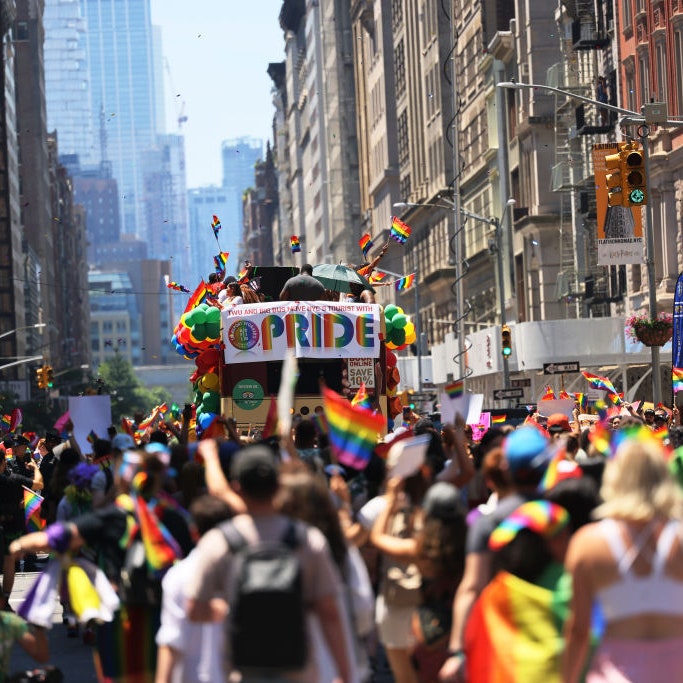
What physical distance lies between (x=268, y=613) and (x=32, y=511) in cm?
1094

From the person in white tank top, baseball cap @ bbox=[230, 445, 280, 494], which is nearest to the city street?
baseball cap @ bbox=[230, 445, 280, 494]

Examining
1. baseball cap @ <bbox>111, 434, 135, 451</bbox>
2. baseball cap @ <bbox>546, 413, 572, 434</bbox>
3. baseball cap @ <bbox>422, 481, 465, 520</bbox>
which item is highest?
baseball cap @ <bbox>111, 434, 135, 451</bbox>

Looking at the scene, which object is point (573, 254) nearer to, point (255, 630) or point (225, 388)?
point (225, 388)

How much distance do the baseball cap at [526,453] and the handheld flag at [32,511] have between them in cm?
1008

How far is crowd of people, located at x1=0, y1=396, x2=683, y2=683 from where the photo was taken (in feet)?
21.5

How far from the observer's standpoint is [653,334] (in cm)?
3048

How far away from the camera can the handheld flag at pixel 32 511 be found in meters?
16.9

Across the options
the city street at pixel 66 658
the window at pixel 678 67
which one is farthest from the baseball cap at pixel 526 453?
the window at pixel 678 67

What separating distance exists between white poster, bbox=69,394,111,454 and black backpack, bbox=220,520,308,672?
1160cm

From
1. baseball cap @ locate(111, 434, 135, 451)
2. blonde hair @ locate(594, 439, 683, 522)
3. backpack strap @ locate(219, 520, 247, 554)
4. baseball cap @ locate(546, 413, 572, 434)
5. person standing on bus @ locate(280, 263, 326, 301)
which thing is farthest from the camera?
person standing on bus @ locate(280, 263, 326, 301)

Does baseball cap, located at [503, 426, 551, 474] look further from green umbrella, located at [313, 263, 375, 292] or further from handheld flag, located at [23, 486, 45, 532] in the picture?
green umbrella, located at [313, 263, 375, 292]

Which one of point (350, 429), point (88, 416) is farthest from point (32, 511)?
point (350, 429)

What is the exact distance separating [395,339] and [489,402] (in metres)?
41.5

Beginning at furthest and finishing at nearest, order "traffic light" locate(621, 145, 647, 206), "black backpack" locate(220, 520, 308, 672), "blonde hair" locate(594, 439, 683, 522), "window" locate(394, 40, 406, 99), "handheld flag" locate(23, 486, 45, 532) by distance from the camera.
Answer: "window" locate(394, 40, 406, 99) < "traffic light" locate(621, 145, 647, 206) < "handheld flag" locate(23, 486, 45, 532) < "blonde hair" locate(594, 439, 683, 522) < "black backpack" locate(220, 520, 308, 672)
